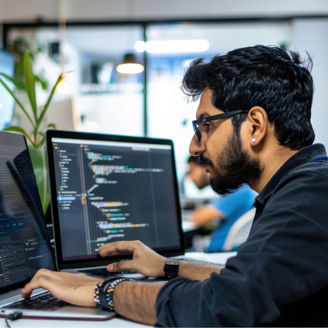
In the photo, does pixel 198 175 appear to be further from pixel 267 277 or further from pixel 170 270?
pixel 267 277

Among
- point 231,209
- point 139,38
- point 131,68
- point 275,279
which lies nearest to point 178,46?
point 139,38

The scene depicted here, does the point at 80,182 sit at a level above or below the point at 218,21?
below

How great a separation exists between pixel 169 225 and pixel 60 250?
397mm

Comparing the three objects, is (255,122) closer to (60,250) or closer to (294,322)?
(294,322)

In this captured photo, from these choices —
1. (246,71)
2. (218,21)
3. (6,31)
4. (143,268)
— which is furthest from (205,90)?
(6,31)

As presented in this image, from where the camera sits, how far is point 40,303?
89 cm

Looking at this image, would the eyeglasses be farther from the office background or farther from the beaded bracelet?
the office background

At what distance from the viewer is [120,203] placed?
4.08ft

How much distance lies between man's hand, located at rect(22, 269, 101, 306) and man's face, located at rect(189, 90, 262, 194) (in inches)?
15.0

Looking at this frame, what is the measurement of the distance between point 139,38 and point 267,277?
4.39 m

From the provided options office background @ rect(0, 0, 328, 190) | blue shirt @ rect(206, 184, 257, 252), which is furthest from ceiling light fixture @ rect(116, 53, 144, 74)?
blue shirt @ rect(206, 184, 257, 252)

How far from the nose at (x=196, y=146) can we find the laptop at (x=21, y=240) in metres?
0.43

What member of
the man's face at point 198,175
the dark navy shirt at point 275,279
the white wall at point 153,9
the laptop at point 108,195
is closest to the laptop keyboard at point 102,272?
the laptop at point 108,195

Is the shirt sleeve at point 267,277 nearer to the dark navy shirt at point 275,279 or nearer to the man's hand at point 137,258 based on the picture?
the dark navy shirt at point 275,279
